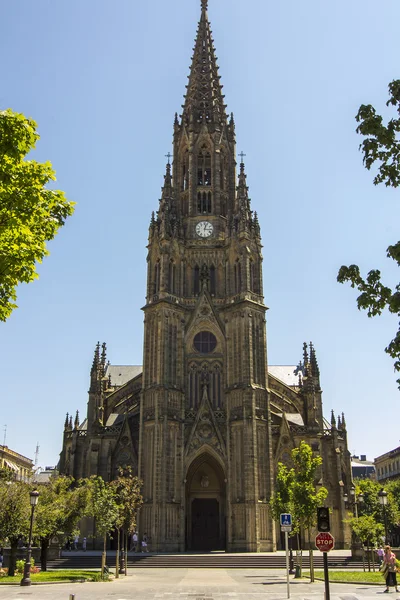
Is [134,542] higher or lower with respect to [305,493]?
lower

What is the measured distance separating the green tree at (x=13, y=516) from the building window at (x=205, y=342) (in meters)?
25.3

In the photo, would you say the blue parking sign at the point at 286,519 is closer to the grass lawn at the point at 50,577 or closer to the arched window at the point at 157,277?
the grass lawn at the point at 50,577

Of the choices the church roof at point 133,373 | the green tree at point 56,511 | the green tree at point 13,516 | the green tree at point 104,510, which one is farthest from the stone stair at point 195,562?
the church roof at point 133,373

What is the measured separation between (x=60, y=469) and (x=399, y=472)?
50665mm

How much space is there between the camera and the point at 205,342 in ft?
176

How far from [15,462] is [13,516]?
2707 inches

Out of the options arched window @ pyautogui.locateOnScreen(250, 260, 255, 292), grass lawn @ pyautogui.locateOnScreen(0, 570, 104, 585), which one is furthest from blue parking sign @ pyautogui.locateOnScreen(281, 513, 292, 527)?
arched window @ pyautogui.locateOnScreen(250, 260, 255, 292)

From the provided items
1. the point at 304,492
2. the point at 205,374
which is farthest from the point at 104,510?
the point at 205,374

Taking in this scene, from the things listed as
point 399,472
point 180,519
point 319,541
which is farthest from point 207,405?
point 399,472

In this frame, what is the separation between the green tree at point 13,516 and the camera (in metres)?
28.5

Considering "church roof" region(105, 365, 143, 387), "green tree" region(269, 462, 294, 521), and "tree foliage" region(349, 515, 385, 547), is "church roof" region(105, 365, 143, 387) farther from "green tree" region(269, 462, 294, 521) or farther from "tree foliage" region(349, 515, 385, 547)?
"tree foliage" region(349, 515, 385, 547)

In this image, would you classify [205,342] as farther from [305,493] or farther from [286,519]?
Answer: [286,519]

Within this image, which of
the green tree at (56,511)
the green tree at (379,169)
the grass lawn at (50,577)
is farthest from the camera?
the green tree at (56,511)

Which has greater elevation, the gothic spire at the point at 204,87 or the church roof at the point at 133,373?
the gothic spire at the point at 204,87
